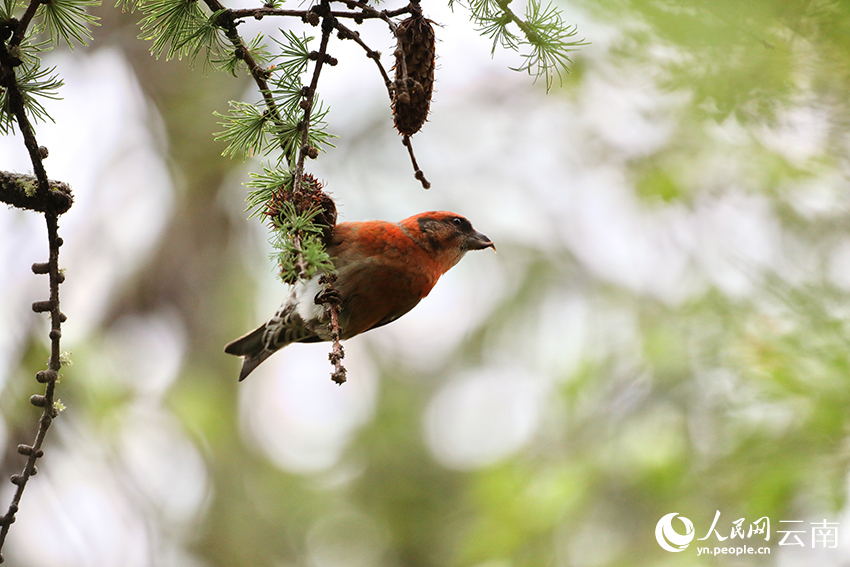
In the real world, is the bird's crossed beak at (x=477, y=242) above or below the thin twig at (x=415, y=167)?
above

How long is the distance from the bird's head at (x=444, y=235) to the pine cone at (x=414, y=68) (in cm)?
110

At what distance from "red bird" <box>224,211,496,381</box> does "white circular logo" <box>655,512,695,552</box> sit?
2.44 metres

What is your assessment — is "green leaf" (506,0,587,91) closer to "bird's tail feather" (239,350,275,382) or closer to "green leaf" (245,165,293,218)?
"green leaf" (245,165,293,218)

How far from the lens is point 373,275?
2670 mm

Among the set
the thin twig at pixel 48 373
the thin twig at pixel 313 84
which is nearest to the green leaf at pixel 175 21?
the thin twig at pixel 313 84

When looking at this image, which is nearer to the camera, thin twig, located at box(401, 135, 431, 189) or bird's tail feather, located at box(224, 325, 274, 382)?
thin twig, located at box(401, 135, 431, 189)

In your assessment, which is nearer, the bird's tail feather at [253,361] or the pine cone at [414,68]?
the pine cone at [414,68]

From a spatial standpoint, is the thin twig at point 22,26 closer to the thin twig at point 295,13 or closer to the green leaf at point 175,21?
the green leaf at point 175,21

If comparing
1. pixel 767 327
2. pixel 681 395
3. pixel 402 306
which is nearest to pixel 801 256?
pixel 767 327

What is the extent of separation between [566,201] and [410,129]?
5.29 m

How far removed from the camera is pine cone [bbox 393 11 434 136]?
179 centimetres

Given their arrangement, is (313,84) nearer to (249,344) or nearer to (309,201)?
(309,201)

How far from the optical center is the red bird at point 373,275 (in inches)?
105
